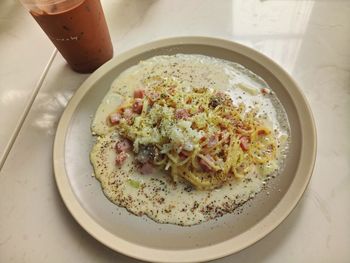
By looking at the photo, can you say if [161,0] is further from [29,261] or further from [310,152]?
[29,261]

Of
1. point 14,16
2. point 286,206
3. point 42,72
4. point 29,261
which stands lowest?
point 286,206

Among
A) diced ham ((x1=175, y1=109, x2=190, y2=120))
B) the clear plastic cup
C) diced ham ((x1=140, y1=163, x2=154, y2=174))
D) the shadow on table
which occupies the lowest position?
the shadow on table

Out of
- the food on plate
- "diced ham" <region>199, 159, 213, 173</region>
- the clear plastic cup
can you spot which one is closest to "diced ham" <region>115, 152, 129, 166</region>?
the food on plate

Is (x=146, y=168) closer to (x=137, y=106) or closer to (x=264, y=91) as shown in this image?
(x=137, y=106)

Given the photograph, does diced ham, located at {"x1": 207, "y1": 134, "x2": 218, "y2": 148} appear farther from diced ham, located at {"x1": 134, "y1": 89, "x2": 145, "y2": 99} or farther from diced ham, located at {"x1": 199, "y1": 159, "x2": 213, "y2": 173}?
diced ham, located at {"x1": 134, "y1": 89, "x2": 145, "y2": 99}

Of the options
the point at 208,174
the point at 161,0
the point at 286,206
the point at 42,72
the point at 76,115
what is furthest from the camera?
the point at 161,0

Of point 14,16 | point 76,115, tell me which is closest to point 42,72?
point 76,115
